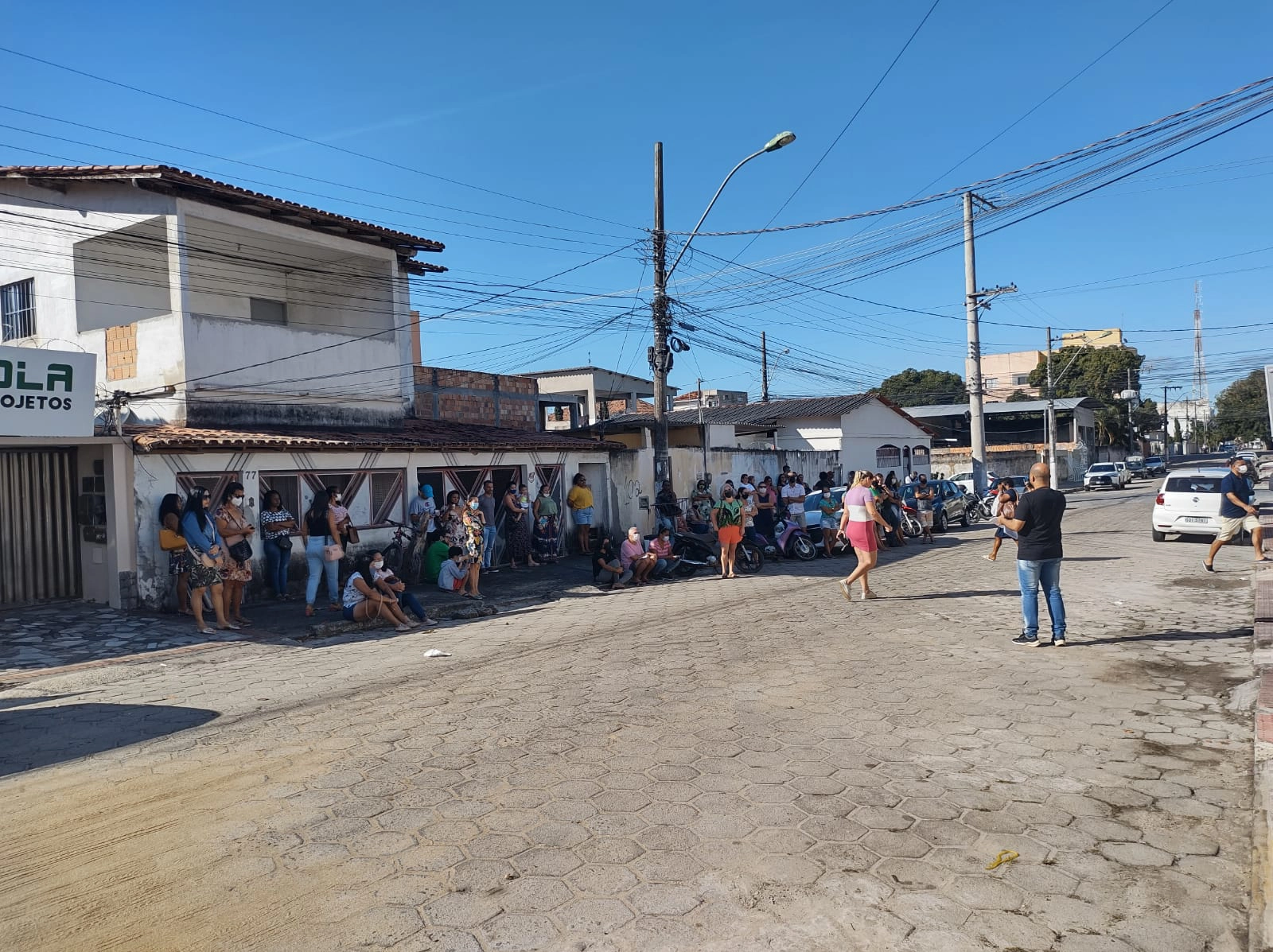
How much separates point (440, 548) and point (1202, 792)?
1230cm

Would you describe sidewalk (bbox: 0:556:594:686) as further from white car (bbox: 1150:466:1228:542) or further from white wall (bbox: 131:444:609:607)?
white car (bbox: 1150:466:1228:542)

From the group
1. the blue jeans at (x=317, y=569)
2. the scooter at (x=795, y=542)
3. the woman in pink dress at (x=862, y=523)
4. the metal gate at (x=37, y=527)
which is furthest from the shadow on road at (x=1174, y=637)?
the metal gate at (x=37, y=527)

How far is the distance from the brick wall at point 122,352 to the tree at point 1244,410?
3490 inches

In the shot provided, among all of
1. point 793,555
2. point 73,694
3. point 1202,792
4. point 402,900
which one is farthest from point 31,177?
point 1202,792

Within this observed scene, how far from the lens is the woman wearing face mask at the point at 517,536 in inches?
722

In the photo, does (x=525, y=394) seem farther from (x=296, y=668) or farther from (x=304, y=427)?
(x=296, y=668)

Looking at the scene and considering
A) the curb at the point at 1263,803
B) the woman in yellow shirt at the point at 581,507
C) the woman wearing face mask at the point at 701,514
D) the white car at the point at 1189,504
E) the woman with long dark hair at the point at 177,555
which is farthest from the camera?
the woman wearing face mask at the point at 701,514

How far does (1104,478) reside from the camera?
44.6 meters

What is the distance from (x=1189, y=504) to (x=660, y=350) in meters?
11.1

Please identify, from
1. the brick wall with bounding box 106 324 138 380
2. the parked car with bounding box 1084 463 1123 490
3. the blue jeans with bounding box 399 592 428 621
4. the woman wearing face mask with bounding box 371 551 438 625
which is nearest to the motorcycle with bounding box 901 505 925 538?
the woman wearing face mask with bounding box 371 551 438 625

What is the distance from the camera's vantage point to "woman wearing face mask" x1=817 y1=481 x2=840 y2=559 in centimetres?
1802

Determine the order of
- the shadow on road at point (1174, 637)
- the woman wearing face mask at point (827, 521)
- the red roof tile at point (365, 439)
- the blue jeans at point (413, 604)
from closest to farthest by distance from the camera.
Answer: the shadow on road at point (1174, 637)
the blue jeans at point (413, 604)
the red roof tile at point (365, 439)
the woman wearing face mask at point (827, 521)

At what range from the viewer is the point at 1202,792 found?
487 cm

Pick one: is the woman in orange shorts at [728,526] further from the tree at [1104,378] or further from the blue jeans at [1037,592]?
the tree at [1104,378]
